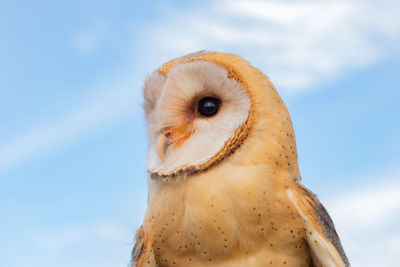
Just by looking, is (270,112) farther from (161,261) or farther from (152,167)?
(161,261)

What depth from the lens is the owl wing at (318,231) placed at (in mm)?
2869

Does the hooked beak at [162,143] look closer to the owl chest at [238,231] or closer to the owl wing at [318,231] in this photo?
the owl chest at [238,231]

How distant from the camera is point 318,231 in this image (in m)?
2.90

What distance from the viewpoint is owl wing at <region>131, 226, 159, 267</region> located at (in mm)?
3070

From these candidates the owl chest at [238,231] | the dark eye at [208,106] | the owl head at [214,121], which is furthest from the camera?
the dark eye at [208,106]

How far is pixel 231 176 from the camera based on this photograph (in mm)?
2908

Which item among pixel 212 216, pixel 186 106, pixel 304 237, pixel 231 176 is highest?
pixel 186 106

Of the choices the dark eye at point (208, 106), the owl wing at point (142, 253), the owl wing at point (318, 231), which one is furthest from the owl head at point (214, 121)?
the owl wing at point (142, 253)

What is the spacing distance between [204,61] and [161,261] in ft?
4.25

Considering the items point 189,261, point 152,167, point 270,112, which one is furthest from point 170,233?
point 270,112

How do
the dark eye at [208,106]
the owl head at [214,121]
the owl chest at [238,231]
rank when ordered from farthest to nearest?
the dark eye at [208,106]
the owl head at [214,121]
the owl chest at [238,231]

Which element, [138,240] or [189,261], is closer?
[189,261]

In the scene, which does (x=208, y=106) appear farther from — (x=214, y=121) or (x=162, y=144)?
(x=162, y=144)

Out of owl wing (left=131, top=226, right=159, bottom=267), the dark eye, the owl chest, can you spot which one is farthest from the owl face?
owl wing (left=131, top=226, right=159, bottom=267)
